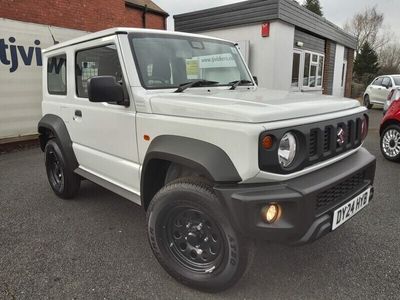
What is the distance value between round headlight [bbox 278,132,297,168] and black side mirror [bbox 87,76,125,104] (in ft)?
4.49

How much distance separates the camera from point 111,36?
2.95 meters

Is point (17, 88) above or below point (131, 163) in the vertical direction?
above

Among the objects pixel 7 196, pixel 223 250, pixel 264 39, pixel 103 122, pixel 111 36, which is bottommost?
pixel 7 196

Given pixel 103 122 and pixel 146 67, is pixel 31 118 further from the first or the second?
pixel 146 67

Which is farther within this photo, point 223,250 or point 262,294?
point 262,294

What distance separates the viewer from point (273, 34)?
10.4 m

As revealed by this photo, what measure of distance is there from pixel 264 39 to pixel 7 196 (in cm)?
861

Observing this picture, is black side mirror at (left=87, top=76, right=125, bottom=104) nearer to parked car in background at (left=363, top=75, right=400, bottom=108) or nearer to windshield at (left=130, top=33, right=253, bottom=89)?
windshield at (left=130, top=33, right=253, bottom=89)

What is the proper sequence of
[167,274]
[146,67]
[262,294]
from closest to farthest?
[262,294] < [167,274] < [146,67]

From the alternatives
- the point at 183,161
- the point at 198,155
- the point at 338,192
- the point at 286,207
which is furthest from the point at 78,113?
the point at 338,192

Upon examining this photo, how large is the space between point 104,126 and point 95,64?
25.3 inches

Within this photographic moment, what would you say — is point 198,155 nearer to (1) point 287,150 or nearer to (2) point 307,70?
(1) point 287,150

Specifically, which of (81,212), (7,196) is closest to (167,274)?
(81,212)

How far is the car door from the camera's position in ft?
9.48
